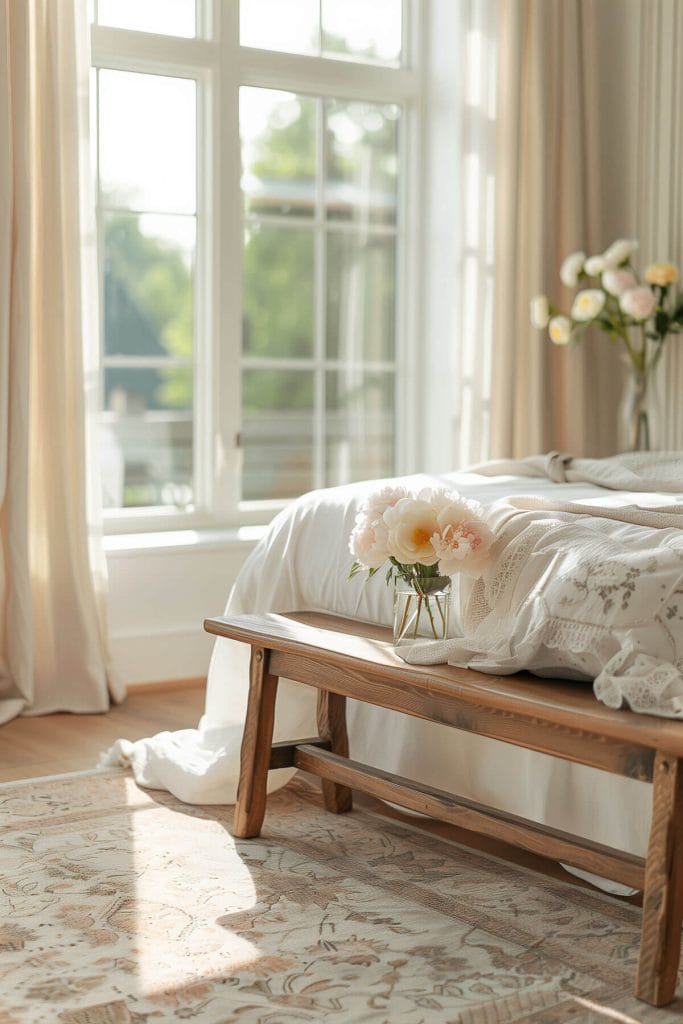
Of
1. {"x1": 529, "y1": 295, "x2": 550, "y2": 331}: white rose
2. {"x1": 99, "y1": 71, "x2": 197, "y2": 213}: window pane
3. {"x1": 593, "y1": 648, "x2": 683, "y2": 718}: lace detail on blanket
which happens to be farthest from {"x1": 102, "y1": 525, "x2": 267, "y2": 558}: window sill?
{"x1": 593, "y1": 648, "x2": 683, "y2": 718}: lace detail on blanket

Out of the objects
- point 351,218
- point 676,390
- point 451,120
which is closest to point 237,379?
point 351,218

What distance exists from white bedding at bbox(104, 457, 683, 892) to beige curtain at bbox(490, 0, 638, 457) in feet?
5.06

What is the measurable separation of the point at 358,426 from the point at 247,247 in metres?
0.83

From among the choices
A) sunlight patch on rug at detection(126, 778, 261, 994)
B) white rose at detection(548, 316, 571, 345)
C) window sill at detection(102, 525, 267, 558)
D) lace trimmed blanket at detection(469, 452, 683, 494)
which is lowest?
sunlight patch on rug at detection(126, 778, 261, 994)

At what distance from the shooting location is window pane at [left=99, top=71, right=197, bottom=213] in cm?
457

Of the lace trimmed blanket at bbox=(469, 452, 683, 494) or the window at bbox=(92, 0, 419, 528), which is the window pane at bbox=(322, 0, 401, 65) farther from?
the lace trimmed blanket at bbox=(469, 452, 683, 494)

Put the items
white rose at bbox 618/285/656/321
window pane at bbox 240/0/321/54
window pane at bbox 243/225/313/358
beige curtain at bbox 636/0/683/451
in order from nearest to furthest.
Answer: white rose at bbox 618/285/656/321, window pane at bbox 240/0/321/54, window pane at bbox 243/225/313/358, beige curtain at bbox 636/0/683/451

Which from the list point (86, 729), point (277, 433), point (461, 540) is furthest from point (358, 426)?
point (461, 540)

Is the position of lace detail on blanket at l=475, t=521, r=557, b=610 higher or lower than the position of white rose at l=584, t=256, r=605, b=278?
lower

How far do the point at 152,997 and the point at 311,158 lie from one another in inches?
141

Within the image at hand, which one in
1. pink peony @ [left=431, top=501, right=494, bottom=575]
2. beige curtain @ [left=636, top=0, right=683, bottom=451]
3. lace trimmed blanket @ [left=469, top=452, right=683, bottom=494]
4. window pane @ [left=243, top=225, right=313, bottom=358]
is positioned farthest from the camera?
beige curtain @ [left=636, top=0, right=683, bottom=451]

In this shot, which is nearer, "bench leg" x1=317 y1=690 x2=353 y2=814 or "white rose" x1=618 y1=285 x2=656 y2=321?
"bench leg" x1=317 y1=690 x2=353 y2=814

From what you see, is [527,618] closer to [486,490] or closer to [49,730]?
[486,490]

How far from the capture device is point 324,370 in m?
5.11
